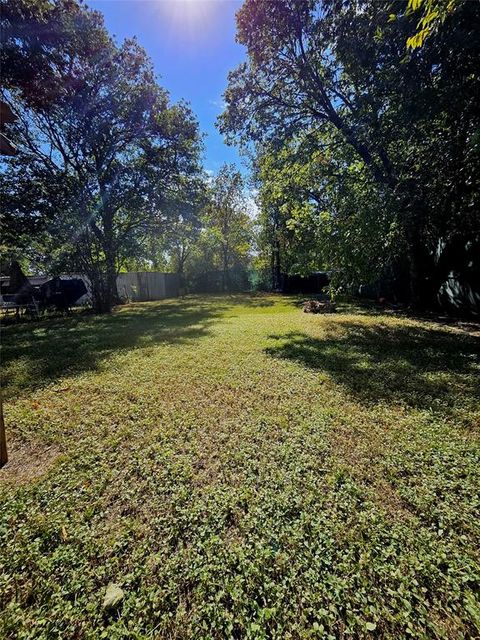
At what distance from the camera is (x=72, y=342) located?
19.1 ft

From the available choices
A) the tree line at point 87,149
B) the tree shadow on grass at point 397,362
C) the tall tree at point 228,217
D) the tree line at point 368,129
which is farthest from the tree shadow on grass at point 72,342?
the tall tree at point 228,217

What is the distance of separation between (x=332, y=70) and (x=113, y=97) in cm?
710

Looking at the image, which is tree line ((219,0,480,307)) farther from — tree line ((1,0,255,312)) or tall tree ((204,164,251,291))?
tall tree ((204,164,251,291))

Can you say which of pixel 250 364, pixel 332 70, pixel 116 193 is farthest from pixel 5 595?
pixel 116 193

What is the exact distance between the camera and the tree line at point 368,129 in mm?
3996

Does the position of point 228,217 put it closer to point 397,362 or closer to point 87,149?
point 87,149

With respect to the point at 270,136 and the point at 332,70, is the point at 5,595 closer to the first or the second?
the point at 270,136

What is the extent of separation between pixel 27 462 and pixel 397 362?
14.3 ft

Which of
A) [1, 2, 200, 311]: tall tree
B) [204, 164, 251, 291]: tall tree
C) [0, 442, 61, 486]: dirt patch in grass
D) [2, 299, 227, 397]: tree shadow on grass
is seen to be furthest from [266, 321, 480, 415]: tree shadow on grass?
[204, 164, 251, 291]: tall tree

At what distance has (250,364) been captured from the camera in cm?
409

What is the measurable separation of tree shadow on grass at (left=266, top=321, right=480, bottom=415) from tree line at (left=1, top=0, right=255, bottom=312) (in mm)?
8161

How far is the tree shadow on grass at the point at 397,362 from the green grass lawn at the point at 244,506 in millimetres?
45

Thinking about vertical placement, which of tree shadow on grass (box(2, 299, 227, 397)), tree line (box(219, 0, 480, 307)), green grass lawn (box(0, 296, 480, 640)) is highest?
tree line (box(219, 0, 480, 307))

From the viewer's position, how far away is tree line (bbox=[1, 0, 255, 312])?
7770 millimetres
